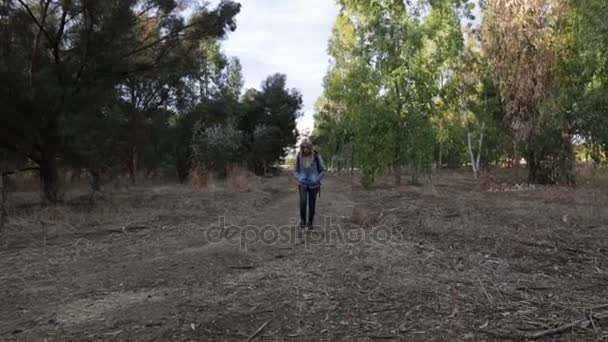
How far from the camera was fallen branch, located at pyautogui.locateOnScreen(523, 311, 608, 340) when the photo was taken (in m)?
3.43

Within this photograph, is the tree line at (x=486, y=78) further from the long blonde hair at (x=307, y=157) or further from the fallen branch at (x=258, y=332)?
the fallen branch at (x=258, y=332)

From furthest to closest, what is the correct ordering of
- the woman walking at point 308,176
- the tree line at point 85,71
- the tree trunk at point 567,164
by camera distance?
1. the tree trunk at point 567,164
2. the tree line at point 85,71
3. the woman walking at point 308,176

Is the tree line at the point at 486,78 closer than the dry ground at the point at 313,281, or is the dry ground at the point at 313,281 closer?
the dry ground at the point at 313,281

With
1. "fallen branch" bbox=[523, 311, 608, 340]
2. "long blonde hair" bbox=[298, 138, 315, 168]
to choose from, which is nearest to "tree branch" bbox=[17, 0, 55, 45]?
"long blonde hair" bbox=[298, 138, 315, 168]

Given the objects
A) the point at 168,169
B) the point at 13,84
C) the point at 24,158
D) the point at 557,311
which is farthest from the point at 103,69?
the point at 168,169

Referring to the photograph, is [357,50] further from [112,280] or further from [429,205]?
[112,280]

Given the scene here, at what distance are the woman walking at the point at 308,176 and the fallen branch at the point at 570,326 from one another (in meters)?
5.06

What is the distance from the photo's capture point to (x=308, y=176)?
27.3 feet

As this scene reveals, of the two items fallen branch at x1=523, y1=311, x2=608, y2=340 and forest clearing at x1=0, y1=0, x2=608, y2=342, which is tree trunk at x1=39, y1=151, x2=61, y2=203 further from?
fallen branch at x1=523, y1=311, x2=608, y2=340

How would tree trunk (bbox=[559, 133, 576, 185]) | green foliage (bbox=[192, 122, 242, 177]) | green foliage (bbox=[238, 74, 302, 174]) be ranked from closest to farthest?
tree trunk (bbox=[559, 133, 576, 185]) → green foliage (bbox=[192, 122, 242, 177]) → green foliage (bbox=[238, 74, 302, 174])

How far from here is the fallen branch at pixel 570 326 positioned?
11.3 ft

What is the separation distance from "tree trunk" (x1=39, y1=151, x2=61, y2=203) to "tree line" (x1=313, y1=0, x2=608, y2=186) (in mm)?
12648

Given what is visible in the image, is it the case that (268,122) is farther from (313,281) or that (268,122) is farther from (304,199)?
(313,281)

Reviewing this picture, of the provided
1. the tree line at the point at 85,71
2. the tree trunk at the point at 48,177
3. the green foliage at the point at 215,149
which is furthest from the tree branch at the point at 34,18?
the green foliage at the point at 215,149
